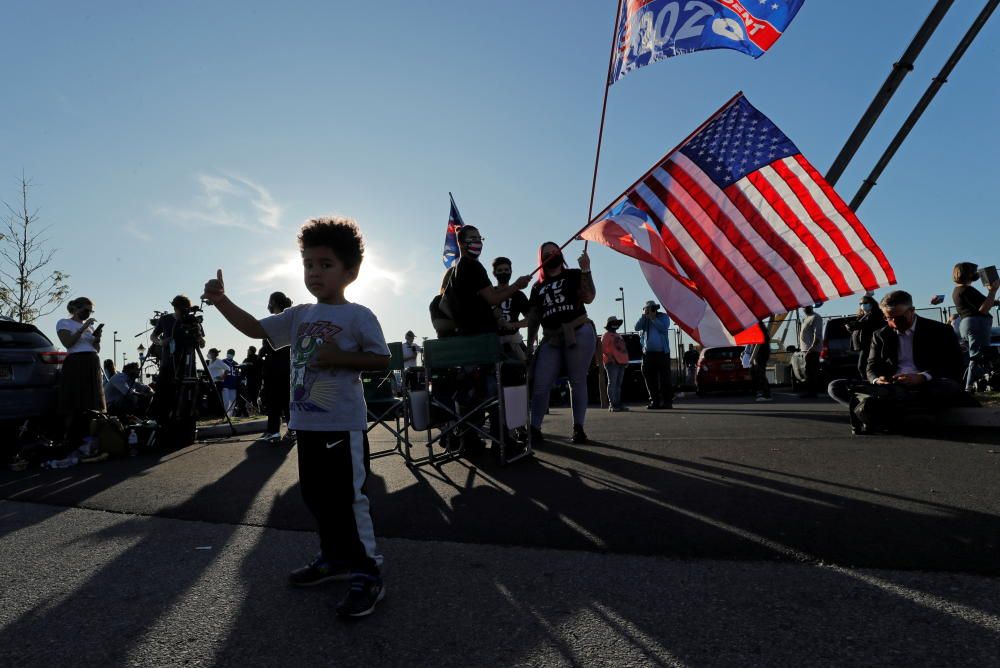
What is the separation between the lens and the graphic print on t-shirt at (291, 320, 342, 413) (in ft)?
8.22

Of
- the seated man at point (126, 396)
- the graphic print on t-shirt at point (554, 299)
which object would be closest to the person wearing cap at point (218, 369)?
the seated man at point (126, 396)

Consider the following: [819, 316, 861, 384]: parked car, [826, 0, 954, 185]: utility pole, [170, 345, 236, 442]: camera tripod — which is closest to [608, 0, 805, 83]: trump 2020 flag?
[170, 345, 236, 442]: camera tripod

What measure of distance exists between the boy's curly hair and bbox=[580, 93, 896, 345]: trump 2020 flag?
365cm

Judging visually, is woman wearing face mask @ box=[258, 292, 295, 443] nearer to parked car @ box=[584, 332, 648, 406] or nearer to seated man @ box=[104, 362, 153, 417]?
seated man @ box=[104, 362, 153, 417]

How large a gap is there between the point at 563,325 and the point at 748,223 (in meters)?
2.07

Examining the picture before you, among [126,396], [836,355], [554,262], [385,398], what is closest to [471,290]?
[554,262]

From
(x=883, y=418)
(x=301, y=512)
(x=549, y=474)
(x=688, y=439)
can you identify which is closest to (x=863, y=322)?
(x=883, y=418)

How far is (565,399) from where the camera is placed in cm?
1686

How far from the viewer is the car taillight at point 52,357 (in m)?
7.17

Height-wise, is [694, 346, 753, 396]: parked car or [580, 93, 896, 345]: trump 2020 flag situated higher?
[580, 93, 896, 345]: trump 2020 flag

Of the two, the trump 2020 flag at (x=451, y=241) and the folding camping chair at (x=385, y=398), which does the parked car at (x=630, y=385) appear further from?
the folding camping chair at (x=385, y=398)

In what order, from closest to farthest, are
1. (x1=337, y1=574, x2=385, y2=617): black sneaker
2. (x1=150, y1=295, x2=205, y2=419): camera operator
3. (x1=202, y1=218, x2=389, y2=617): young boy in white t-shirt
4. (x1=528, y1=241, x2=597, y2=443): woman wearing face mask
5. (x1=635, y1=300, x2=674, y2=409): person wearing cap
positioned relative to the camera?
(x1=337, y1=574, x2=385, y2=617): black sneaker → (x1=202, y1=218, x2=389, y2=617): young boy in white t-shirt → (x1=528, y1=241, x2=597, y2=443): woman wearing face mask → (x1=150, y1=295, x2=205, y2=419): camera operator → (x1=635, y1=300, x2=674, y2=409): person wearing cap

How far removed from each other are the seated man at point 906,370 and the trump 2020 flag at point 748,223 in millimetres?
504

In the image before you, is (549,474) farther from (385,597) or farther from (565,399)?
(565,399)
